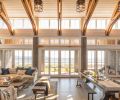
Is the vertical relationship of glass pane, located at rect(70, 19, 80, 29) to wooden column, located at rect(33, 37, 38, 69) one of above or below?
above

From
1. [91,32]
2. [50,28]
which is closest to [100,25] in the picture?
[91,32]

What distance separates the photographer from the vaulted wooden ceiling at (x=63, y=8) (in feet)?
47.3

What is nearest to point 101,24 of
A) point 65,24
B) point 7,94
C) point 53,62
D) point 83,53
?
point 83,53

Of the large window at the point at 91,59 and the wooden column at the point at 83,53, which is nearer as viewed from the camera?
the wooden column at the point at 83,53

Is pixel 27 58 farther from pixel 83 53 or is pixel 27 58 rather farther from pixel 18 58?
pixel 83 53

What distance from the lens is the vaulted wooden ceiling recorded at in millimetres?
14406

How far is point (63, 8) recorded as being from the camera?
50.6 ft

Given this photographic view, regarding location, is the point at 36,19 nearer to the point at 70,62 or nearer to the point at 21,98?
the point at 70,62

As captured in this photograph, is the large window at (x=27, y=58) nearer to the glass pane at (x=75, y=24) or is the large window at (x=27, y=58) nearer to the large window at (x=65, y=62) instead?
the large window at (x=65, y=62)

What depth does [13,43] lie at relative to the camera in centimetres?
1848

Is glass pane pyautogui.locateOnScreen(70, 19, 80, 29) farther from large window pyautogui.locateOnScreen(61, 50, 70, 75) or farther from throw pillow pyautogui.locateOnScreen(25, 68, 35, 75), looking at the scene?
throw pillow pyautogui.locateOnScreen(25, 68, 35, 75)

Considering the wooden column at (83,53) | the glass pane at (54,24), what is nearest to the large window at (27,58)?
the glass pane at (54,24)

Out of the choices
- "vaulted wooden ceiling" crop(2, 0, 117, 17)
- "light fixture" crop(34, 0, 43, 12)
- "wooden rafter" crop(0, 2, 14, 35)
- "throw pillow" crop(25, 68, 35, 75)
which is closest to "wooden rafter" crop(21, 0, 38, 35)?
"vaulted wooden ceiling" crop(2, 0, 117, 17)

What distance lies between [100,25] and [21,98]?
10311mm
